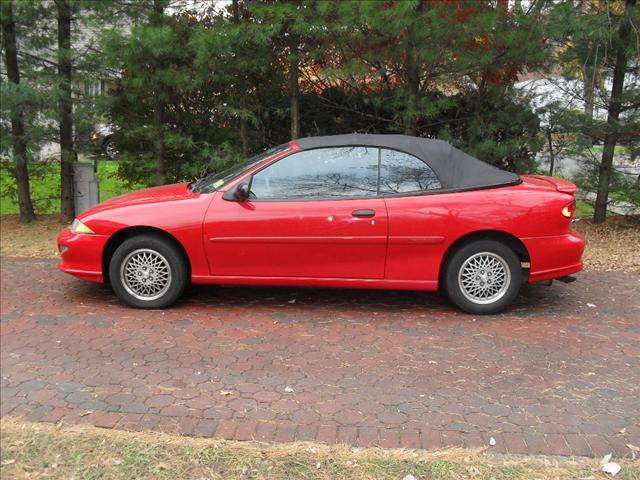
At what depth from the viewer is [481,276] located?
5.18 m

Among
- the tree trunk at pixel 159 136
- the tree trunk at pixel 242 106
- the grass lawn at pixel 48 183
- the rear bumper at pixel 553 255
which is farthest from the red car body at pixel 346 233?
the grass lawn at pixel 48 183

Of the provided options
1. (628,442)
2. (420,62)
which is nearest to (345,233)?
(628,442)

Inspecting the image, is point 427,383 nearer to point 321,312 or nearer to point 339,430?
point 339,430

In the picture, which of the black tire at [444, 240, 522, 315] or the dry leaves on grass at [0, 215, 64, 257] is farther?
the dry leaves on grass at [0, 215, 64, 257]

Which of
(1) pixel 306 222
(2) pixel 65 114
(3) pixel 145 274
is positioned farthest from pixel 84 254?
(2) pixel 65 114

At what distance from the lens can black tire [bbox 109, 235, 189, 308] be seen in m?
5.23

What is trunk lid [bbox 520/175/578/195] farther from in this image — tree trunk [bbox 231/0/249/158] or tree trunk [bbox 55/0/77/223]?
tree trunk [bbox 55/0/77/223]

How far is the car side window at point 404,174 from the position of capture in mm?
5207

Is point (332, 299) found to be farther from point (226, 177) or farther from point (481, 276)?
point (226, 177)

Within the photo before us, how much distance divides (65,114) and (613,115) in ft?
26.3

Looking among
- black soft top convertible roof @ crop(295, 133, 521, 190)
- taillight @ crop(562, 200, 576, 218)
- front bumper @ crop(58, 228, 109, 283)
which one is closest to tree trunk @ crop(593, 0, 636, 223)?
taillight @ crop(562, 200, 576, 218)

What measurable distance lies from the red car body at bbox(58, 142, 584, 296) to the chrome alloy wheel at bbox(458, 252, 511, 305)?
21cm

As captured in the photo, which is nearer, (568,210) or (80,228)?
(568,210)

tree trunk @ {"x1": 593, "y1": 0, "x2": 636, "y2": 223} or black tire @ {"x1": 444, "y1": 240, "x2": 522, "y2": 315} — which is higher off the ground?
tree trunk @ {"x1": 593, "y1": 0, "x2": 636, "y2": 223}
